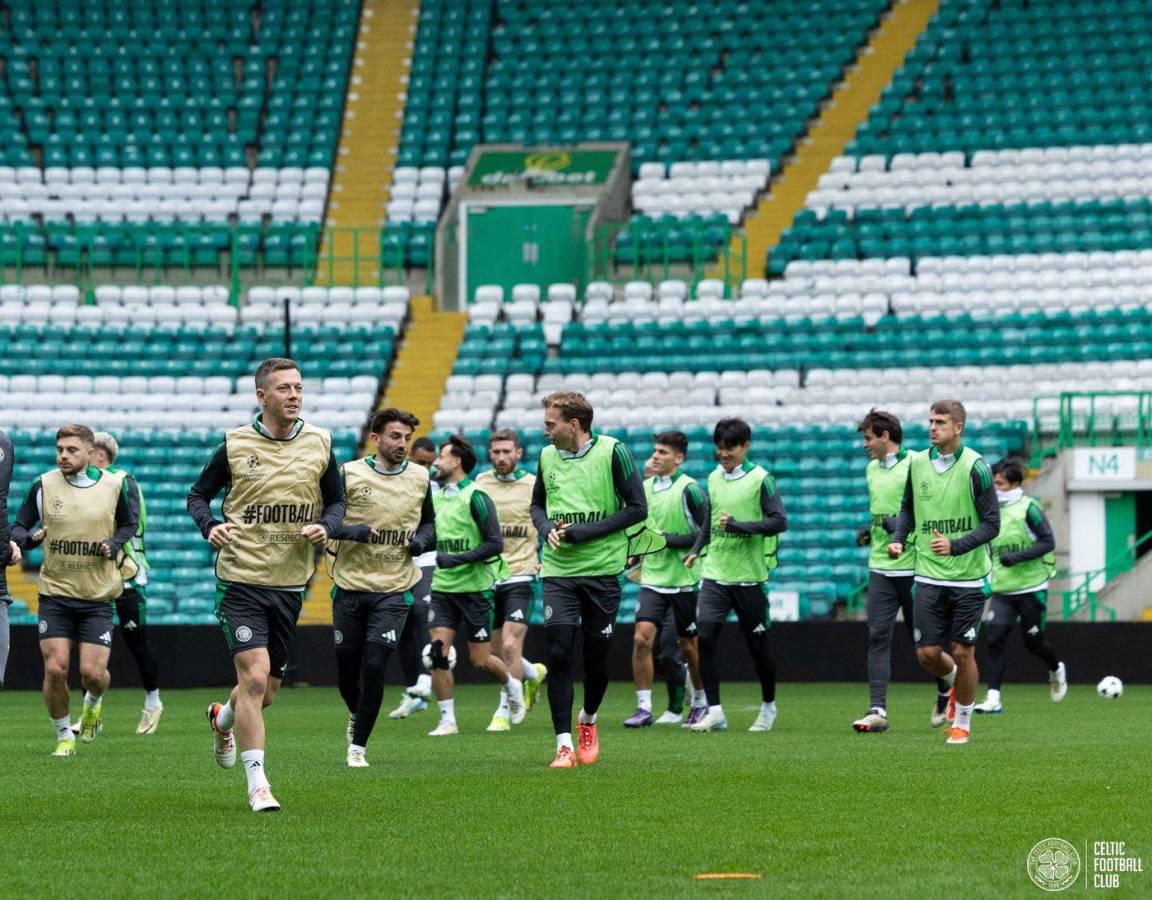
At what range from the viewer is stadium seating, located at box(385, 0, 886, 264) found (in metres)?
33.2

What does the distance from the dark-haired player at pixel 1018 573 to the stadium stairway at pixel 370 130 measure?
16282mm

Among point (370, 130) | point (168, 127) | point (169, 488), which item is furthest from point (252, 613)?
point (168, 127)

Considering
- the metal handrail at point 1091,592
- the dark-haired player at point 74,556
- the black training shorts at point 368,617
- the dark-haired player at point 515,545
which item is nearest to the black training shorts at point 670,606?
the dark-haired player at point 515,545

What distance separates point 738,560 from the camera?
47.9 ft

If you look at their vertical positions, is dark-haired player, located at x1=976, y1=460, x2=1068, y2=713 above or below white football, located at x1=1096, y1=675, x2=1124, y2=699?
above

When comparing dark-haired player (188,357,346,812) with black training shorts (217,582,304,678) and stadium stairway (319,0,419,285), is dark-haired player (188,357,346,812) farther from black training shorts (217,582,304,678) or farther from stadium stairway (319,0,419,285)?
stadium stairway (319,0,419,285)

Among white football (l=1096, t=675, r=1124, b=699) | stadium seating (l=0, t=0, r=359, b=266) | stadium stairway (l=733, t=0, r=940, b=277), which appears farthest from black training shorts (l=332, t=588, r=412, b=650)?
stadium seating (l=0, t=0, r=359, b=266)

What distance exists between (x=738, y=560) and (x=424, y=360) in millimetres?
15940

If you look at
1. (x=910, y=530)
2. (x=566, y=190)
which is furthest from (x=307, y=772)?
(x=566, y=190)

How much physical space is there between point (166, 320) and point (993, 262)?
12.9 m

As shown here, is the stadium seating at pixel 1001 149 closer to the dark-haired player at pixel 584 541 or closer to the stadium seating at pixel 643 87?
the stadium seating at pixel 643 87

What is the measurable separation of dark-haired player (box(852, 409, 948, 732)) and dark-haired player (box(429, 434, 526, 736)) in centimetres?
280

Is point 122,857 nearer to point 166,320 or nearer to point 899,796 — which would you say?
point 899,796

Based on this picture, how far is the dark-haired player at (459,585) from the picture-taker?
1456 centimetres
